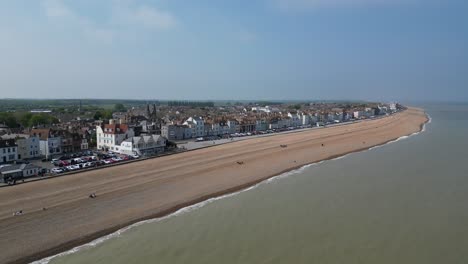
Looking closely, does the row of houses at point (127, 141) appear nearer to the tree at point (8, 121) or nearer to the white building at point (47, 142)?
the white building at point (47, 142)

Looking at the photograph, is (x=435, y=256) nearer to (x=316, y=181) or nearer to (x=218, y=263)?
(x=218, y=263)

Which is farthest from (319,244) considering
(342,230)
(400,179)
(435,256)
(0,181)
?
(0,181)

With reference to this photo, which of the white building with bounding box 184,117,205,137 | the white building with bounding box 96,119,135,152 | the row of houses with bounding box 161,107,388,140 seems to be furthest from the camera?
the white building with bounding box 184,117,205,137

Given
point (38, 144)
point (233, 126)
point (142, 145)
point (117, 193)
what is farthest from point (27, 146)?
point (233, 126)

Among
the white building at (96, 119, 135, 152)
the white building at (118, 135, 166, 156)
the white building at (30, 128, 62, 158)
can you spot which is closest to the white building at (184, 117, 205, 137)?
the white building at (96, 119, 135, 152)

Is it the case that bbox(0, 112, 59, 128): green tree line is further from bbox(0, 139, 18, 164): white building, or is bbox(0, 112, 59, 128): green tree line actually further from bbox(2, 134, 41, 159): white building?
bbox(0, 139, 18, 164): white building

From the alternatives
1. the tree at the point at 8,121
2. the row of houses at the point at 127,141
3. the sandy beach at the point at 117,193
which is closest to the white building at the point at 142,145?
the row of houses at the point at 127,141
